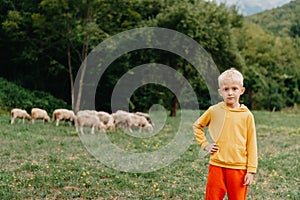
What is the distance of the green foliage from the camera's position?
2596cm

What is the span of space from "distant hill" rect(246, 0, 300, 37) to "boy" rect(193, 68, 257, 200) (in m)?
65.6

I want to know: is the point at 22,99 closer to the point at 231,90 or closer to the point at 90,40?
the point at 90,40

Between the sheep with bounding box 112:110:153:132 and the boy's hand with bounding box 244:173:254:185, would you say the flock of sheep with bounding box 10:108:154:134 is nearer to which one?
the sheep with bounding box 112:110:153:132

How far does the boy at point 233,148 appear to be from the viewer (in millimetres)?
4680

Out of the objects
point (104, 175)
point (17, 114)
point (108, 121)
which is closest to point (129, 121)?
point (108, 121)

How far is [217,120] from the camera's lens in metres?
4.82

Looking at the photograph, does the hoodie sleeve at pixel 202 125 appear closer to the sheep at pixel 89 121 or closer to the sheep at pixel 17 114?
the sheep at pixel 89 121

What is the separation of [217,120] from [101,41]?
21232 millimetres

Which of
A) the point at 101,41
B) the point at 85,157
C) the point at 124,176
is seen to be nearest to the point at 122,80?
the point at 101,41

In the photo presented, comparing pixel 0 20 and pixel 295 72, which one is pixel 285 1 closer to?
pixel 295 72

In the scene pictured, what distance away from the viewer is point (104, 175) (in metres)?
9.03

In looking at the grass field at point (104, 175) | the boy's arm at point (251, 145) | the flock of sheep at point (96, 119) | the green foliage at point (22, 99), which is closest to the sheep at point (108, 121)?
the flock of sheep at point (96, 119)

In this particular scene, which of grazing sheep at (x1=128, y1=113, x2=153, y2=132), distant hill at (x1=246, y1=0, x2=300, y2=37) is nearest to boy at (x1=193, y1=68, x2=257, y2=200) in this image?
grazing sheep at (x1=128, y1=113, x2=153, y2=132)

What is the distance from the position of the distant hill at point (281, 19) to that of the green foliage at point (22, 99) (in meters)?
49.4
